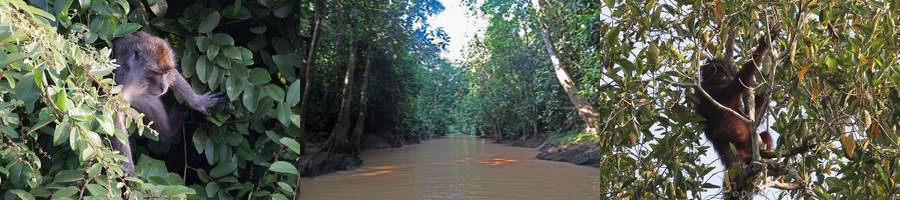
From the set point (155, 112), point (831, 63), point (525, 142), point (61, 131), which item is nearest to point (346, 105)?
point (155, 112)

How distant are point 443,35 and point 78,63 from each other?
4.12 feet

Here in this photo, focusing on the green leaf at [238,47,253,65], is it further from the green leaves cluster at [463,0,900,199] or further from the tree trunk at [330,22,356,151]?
the green leaves cluster at [463,0,900,199]

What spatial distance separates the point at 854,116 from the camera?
8.89 ft

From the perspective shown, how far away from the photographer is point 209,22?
220cm

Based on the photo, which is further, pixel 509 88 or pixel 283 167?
pixel 509 88

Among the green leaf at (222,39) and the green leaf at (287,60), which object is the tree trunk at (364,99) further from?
the green leaf at (222,39)

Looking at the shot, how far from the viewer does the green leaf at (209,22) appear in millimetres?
2191

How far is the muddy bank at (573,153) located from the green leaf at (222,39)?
126cm

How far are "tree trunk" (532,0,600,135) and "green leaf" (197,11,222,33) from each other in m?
1.19

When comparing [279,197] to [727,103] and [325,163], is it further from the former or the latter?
[727,103]

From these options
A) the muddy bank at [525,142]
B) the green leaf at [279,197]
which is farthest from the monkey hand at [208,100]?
the muddy bank at [525,142]

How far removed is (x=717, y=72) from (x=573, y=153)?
2.21 feet

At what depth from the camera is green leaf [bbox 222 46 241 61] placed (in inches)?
86.4

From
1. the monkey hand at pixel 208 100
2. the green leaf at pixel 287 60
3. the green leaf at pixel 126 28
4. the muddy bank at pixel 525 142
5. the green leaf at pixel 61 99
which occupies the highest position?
the green leaf at pixel 126 28
